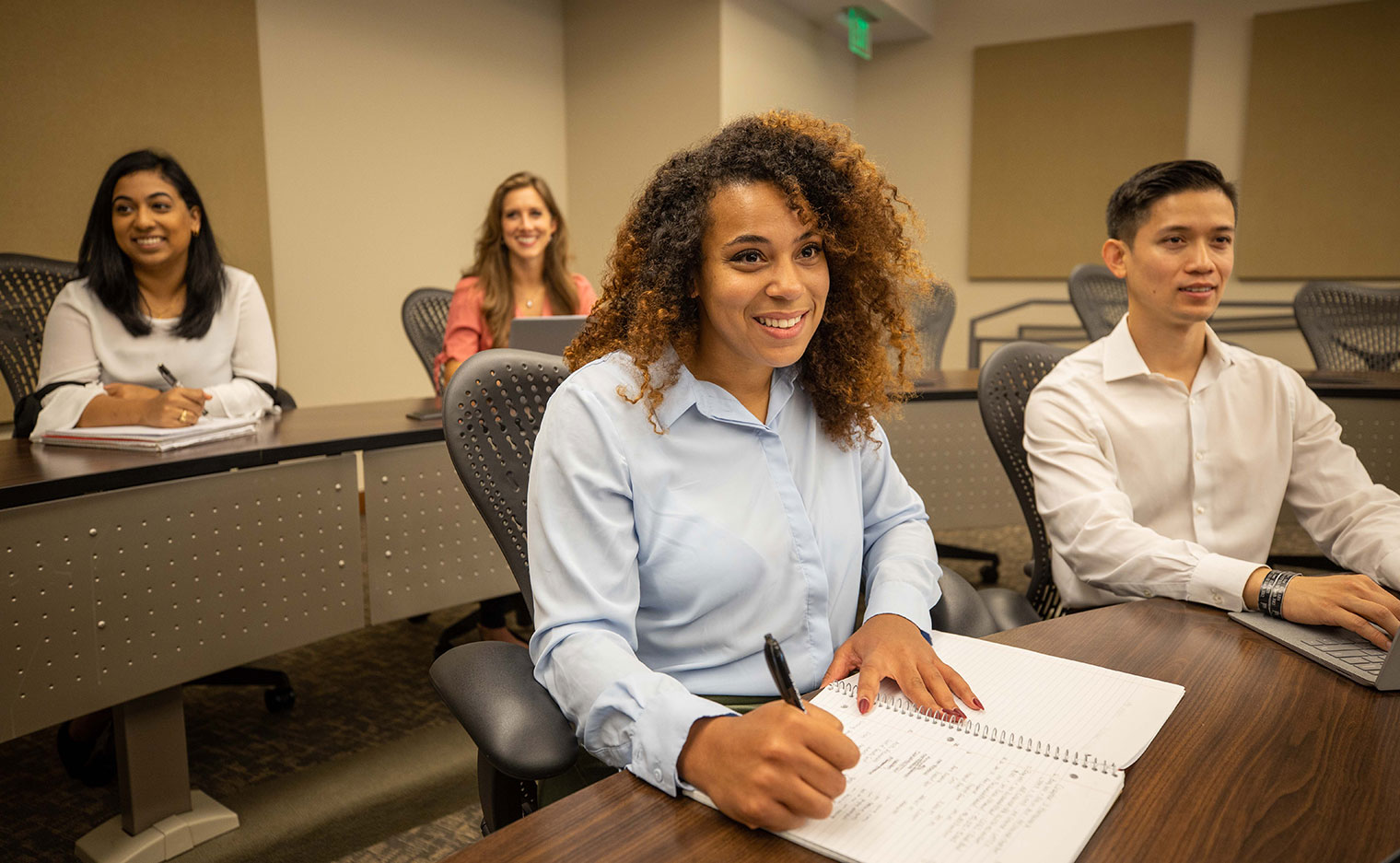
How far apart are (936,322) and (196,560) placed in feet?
9.57

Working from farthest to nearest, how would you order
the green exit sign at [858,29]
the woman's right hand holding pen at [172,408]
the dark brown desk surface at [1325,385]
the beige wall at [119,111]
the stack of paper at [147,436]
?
the green exit sign at [858,29], the beige wall at [119,111], the dark brown desk surface at [1325,385], the woman's right hand holding pen at [172,408], the stack of paper at [147,436]

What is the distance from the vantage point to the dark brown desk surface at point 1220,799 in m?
0.63

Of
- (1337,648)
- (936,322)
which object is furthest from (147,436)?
(936,322)

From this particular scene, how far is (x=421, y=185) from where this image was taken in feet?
14.9

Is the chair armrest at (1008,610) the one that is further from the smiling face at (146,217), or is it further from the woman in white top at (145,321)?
the smiling face at (146,217)

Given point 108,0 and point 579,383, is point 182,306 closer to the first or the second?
point 108,0

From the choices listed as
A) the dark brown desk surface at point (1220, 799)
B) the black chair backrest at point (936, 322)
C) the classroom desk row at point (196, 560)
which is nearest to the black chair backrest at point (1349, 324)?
the classroom desk row at point (196, 560)

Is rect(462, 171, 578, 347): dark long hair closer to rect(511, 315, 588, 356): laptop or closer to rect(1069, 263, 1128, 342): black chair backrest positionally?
rect(511, 315, 588, 356): laptop

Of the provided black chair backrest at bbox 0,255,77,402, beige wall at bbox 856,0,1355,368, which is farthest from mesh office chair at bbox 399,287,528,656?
beige wall at bbox 856,0,1355,368

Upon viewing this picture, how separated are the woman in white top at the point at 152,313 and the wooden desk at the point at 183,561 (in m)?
0.30

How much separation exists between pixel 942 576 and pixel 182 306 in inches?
83.3

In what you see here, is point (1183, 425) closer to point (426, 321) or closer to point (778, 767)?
point (778, 767)

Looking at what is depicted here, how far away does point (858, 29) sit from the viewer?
555cm

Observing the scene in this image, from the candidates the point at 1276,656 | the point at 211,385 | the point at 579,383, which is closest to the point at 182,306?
the point at 211,385
